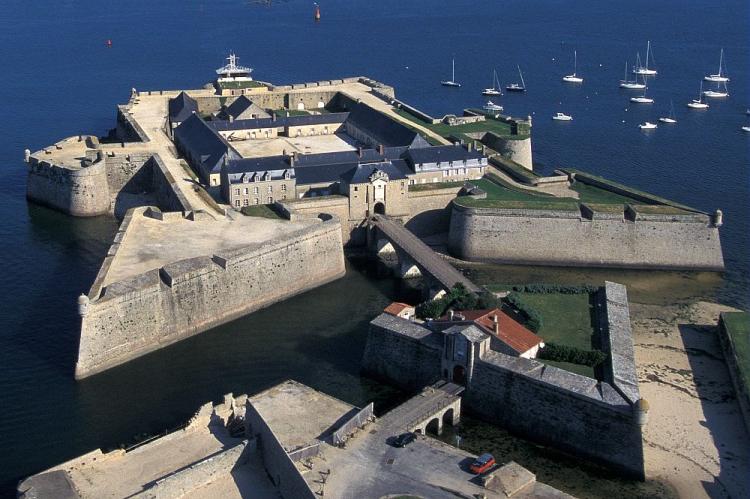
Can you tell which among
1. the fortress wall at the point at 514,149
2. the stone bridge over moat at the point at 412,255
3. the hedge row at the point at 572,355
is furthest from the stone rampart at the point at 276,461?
the fortress wall at the point at 514,149

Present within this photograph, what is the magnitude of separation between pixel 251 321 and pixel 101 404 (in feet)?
→ 41.8

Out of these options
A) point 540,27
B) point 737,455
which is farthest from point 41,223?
point 540,27

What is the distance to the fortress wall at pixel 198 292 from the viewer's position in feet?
172

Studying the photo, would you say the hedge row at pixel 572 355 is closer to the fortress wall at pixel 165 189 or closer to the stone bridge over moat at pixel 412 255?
the stone bridge over moat at pixel 412 255

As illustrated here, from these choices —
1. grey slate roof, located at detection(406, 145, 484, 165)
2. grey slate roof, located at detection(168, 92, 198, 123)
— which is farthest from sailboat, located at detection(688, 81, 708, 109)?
grey slate roof, located at detection(168, 92, 198, 123)

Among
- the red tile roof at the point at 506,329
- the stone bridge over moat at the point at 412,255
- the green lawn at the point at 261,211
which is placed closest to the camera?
the red tile roof at the point at 506,329

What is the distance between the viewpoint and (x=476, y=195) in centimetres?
7188

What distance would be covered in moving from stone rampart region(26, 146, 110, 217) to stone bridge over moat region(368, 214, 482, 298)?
81.8 ft

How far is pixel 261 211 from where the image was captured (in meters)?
69.6

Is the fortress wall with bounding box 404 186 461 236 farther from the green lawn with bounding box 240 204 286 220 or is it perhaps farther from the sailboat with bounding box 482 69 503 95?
the sailboat with bounding box 482 69 503 95

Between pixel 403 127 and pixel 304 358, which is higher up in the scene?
pixel 403 127

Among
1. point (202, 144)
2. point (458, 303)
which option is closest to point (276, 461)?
point (458, 303)

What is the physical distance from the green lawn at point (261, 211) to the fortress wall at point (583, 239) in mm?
13899

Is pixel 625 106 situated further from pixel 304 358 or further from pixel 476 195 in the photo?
pixel 304 358
